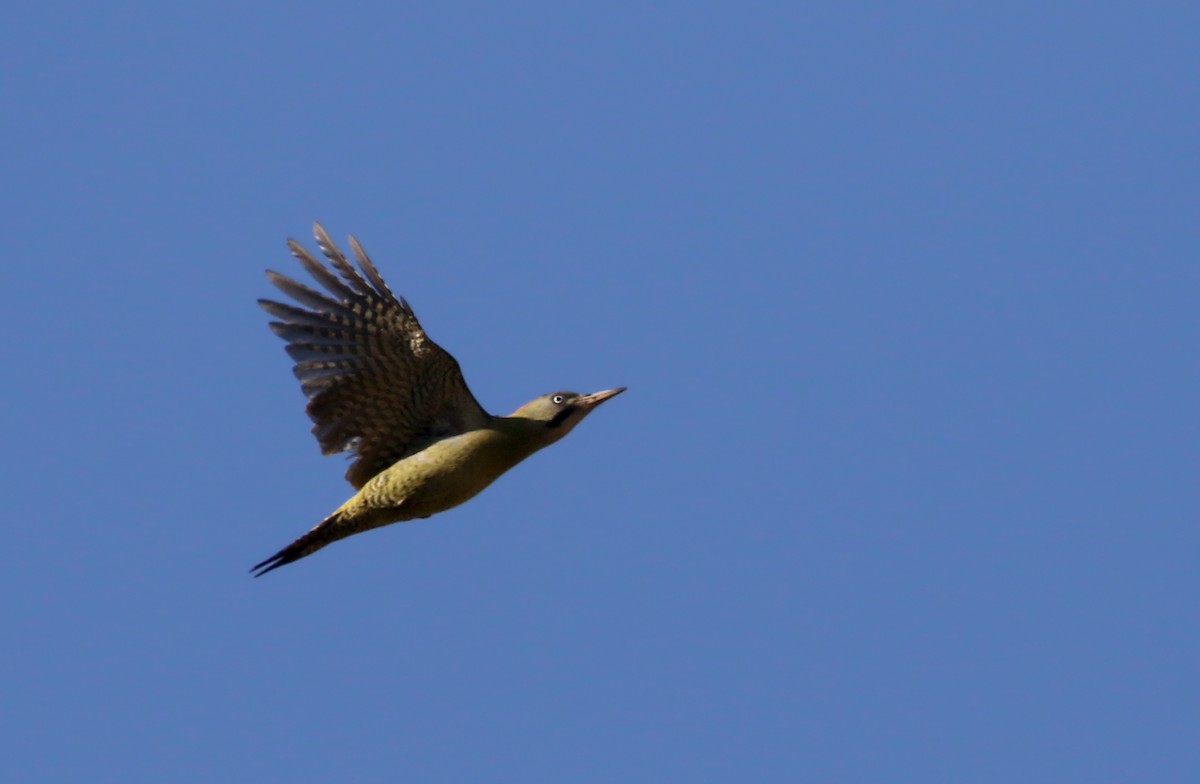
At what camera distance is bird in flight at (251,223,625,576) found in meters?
9.18

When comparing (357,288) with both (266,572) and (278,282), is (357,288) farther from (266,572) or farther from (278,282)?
(266,572)

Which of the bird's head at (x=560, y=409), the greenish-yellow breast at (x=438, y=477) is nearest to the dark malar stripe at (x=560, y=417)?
the bird's head at (x=560, y=409)

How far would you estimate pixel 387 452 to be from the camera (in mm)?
9516

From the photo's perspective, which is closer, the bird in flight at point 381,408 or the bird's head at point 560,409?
the bird in flight at point 381,408

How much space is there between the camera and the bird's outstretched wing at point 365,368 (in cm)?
924

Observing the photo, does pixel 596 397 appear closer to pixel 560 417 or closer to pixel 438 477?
pixel 560 417

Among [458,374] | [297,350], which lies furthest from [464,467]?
[297,350]

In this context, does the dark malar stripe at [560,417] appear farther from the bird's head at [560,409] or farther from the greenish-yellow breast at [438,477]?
the greenish-yellow breast at [438,477]

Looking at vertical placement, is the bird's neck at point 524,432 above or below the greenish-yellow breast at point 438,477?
above

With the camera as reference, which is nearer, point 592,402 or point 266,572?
point 266,572

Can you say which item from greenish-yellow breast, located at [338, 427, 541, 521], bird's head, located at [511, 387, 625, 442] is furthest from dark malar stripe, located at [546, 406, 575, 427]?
greenish-yellow breast, located at [338, 427, 541, 521]

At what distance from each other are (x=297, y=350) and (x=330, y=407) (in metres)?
0.41

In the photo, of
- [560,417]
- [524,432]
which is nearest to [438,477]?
[524,432]

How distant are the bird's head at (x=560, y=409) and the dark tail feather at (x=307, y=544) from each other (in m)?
1.34
